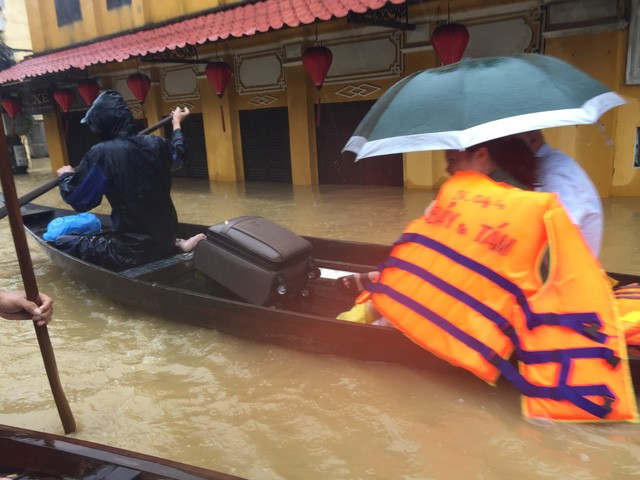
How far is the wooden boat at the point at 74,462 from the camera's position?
162 centimetres

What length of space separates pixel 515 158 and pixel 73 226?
4.51m

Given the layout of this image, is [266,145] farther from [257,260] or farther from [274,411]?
[274,411]

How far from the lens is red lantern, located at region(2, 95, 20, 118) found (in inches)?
558

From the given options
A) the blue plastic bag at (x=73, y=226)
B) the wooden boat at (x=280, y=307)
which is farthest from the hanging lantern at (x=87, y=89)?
the wooden boat at (x=280, y=307)

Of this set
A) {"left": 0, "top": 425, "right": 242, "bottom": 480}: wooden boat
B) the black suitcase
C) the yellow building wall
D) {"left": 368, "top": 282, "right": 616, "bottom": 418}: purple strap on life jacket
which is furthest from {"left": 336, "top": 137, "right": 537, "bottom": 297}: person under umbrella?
the yellow building wall

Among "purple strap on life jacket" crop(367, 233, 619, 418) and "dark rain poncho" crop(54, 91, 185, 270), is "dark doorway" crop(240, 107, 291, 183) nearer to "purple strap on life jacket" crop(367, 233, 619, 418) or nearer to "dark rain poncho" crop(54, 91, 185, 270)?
"dark rain poncho" crop(54, 91, 185, 270)

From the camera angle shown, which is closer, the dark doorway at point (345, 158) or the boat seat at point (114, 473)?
the boat seat at point (114, 473)

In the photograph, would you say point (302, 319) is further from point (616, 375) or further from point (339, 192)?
point (339, 192)

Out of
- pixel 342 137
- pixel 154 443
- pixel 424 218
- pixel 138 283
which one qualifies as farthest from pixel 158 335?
pixel 342 137

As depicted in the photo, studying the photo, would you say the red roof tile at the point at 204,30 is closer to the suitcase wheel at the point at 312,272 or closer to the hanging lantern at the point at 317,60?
the hanging lantern at the point at 317,60

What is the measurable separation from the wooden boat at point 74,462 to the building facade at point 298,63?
15.2 ft

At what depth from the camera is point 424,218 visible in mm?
2676

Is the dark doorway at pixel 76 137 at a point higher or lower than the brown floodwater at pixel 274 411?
higher

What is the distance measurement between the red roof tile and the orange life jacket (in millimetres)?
4464
